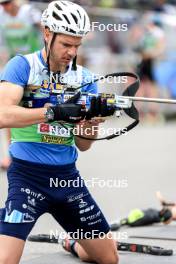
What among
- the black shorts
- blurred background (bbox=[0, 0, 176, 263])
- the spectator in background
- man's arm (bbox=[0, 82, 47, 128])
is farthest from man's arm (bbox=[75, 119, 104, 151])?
the spectator in background

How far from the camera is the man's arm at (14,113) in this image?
5988mm

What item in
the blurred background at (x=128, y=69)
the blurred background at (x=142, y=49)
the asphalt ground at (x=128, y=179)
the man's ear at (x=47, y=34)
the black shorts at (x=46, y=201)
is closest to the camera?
the black shorts at (x=46, y=201)

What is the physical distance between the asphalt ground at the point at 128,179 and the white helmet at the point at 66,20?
1951 mm

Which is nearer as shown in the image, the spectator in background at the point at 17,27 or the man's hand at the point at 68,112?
the man's hand at the point at 68,112

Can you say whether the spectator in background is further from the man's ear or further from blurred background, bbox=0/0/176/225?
the man's ear

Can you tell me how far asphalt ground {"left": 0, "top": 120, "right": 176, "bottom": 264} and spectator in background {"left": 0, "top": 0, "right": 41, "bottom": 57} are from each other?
189 centimetres

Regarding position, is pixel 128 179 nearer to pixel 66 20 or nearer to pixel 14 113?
pixel 66 20

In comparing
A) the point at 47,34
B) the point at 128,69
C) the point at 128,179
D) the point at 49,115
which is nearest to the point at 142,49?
the point at 128,69

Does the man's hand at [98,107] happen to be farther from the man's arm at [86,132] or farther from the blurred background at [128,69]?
the blurred background at [128,69]

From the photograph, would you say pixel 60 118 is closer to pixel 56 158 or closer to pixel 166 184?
pixel 56 158

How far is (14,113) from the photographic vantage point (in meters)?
6.00

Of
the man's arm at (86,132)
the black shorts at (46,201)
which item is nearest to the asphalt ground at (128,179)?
the black shorts at (46,201)

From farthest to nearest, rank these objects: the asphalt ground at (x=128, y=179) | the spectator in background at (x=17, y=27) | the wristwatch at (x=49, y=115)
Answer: the spectator in background at (x=17, y=27) → the asphalt ground at (x=128, y=179) → the wristwatch at (x=49, y=115)

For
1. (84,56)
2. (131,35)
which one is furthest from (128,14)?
(84,56)
